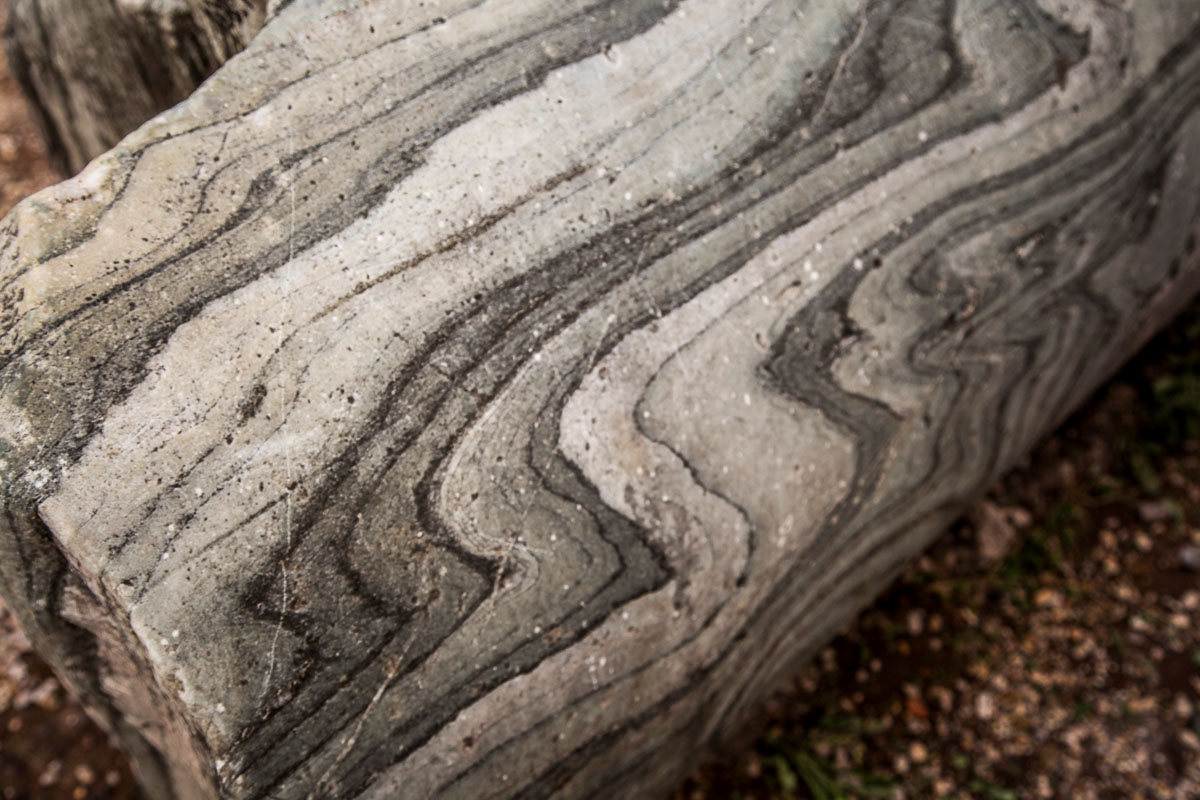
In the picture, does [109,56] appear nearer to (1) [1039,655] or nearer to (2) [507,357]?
(2) [507,357]

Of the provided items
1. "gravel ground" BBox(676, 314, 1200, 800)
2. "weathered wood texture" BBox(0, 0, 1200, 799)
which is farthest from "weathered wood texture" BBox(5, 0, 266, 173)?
"gravel ground" BBox(676, 314, 1200, 800)

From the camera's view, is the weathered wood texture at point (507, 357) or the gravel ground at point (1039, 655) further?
the gravel ground at point (1039, 655)

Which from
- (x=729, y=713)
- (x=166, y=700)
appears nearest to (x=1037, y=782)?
(x=729, y=713)

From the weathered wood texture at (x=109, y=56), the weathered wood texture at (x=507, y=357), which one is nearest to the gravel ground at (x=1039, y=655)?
the weathered wood texture at (x=507, y=357)

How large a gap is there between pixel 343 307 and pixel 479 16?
43cm

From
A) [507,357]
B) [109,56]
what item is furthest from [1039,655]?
Answer: [109,56]

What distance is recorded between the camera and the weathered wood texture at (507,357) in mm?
971

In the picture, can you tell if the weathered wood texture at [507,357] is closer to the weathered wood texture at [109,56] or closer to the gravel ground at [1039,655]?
the weathered wood texture at [109,56]

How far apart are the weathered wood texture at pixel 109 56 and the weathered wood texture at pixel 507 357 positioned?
0.50m

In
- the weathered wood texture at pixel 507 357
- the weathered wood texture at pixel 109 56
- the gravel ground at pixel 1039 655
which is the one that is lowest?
the gravel ground at pixel 1039 655

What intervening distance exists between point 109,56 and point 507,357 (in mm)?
1366

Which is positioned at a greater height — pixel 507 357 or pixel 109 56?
pixel 109 56

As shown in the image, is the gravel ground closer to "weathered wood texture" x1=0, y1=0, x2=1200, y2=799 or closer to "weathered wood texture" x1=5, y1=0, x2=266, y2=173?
"weathered wood texture" x1=0, y1=0, x2=1200, y2=799

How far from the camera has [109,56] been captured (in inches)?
74.7
